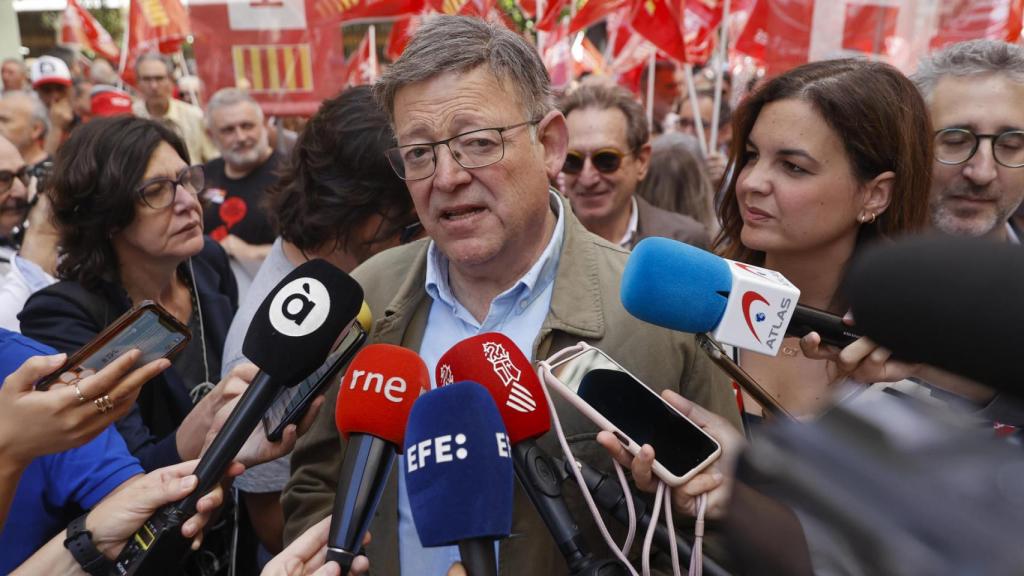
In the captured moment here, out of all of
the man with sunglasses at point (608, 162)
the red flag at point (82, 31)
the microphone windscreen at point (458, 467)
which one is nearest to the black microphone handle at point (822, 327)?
the microphone windscreen at point (458, 467)

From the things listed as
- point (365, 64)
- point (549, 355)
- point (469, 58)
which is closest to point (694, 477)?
point (549, 355)

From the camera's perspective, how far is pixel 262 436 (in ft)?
5.85

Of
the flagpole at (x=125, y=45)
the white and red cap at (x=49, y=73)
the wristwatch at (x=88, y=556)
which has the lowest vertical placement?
the wristwatch at (x=88, y=556)

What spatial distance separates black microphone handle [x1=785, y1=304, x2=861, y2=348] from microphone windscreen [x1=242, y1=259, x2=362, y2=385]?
89 centimetres

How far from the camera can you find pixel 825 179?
6.64 feet

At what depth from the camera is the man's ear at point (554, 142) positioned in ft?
6.64

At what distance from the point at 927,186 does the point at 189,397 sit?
7.67 feet

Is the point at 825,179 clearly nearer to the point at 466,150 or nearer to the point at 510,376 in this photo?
the point at 466,150

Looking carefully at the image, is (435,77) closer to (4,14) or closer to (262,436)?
(262,436)

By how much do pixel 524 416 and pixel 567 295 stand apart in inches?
19.0

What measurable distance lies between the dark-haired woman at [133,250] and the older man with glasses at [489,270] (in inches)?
35.4

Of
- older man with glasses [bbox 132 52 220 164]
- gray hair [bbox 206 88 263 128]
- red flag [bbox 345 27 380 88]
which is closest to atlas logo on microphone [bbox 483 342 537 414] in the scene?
gray hair [bbox 206 88 263 128]

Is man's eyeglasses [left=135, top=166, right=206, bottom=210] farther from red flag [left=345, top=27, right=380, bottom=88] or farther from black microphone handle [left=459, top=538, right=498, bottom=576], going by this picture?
red flag [left=345, top=27, right=380, bottom=88]

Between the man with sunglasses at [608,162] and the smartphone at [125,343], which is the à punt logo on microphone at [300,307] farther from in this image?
the man with sunglasses at [608,162]
